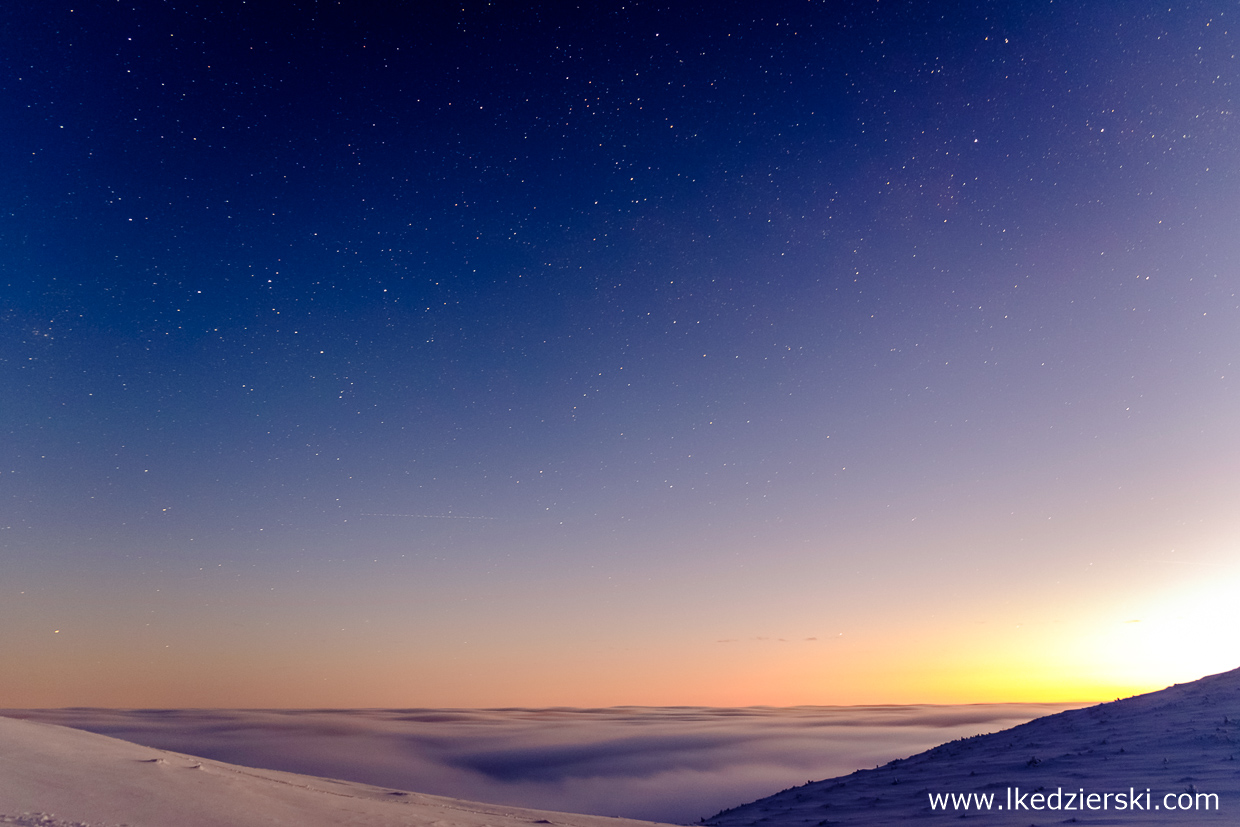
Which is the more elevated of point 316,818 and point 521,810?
point 316,818

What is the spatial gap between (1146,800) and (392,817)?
941 centimetres

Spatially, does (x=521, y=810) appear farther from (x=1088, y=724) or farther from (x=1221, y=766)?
(x=1088, y=724)

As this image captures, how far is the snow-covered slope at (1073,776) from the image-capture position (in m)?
9.27

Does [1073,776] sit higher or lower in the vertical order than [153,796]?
lower

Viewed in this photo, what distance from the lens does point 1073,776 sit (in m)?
11.1

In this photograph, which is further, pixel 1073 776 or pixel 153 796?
pixel 1073 776

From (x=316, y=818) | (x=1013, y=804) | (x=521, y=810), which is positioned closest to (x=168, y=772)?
(x=316, y=818)

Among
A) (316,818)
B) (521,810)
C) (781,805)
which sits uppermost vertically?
(316,818)

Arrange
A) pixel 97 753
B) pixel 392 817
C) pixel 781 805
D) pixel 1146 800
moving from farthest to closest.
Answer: pixel 781 805 < pixel 1146 800 < pixel 97 753 < pixel 392 817

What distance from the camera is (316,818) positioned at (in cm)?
661

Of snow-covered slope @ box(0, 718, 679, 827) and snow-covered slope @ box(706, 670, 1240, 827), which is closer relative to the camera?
snow-covered slope @ box(0, 718, 679, 827)

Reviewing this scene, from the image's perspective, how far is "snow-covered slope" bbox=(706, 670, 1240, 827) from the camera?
9266 mm

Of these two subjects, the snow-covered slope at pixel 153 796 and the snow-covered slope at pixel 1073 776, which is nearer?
the snow-covered slope at pixel 153 796

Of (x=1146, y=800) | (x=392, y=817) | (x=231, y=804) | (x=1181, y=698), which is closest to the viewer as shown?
(x=231, y=804)
